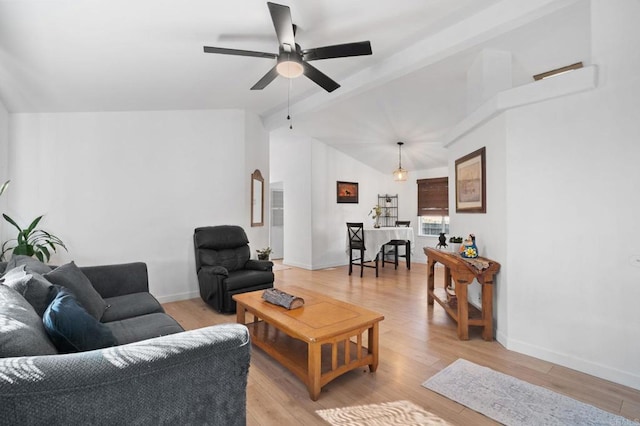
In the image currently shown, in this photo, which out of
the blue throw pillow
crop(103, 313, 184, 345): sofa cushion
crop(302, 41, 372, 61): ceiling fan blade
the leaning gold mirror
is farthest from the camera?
the leaning gold mirror

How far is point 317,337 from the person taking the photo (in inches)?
77.4

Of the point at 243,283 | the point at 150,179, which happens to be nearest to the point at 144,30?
the point at 150,179

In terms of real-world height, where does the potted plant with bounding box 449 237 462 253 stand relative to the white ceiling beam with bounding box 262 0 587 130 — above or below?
below

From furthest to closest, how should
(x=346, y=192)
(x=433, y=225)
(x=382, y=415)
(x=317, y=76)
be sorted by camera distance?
(x=433, y=225), (x=346, y=192), (x=317, y=76), (x=382, y=415)

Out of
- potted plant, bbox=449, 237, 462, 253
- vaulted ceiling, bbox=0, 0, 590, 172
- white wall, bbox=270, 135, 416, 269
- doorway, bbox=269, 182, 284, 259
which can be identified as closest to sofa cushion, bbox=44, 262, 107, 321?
vaulted ceiling, bbox=0, 0, 590, 172

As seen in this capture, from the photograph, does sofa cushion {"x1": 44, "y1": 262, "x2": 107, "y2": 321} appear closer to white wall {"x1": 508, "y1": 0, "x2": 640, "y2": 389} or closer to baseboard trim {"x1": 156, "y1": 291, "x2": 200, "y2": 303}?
baseboard trim {"x1": 156, "y1": 291, "x2": 200, "y2": 303}

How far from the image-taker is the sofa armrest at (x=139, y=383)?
81 cm

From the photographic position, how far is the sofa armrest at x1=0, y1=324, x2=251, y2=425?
2.65 ft

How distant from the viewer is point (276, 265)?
23.5 ft

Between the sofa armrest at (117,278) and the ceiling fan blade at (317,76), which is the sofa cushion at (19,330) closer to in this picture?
the sofa armrest at (117,278)

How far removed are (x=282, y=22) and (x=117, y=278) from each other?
8.50 feet

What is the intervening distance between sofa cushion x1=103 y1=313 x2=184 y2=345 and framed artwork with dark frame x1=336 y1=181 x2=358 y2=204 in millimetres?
5197

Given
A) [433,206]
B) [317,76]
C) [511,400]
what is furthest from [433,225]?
[511,400]

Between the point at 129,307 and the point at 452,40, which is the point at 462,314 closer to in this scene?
the point at 452,40
